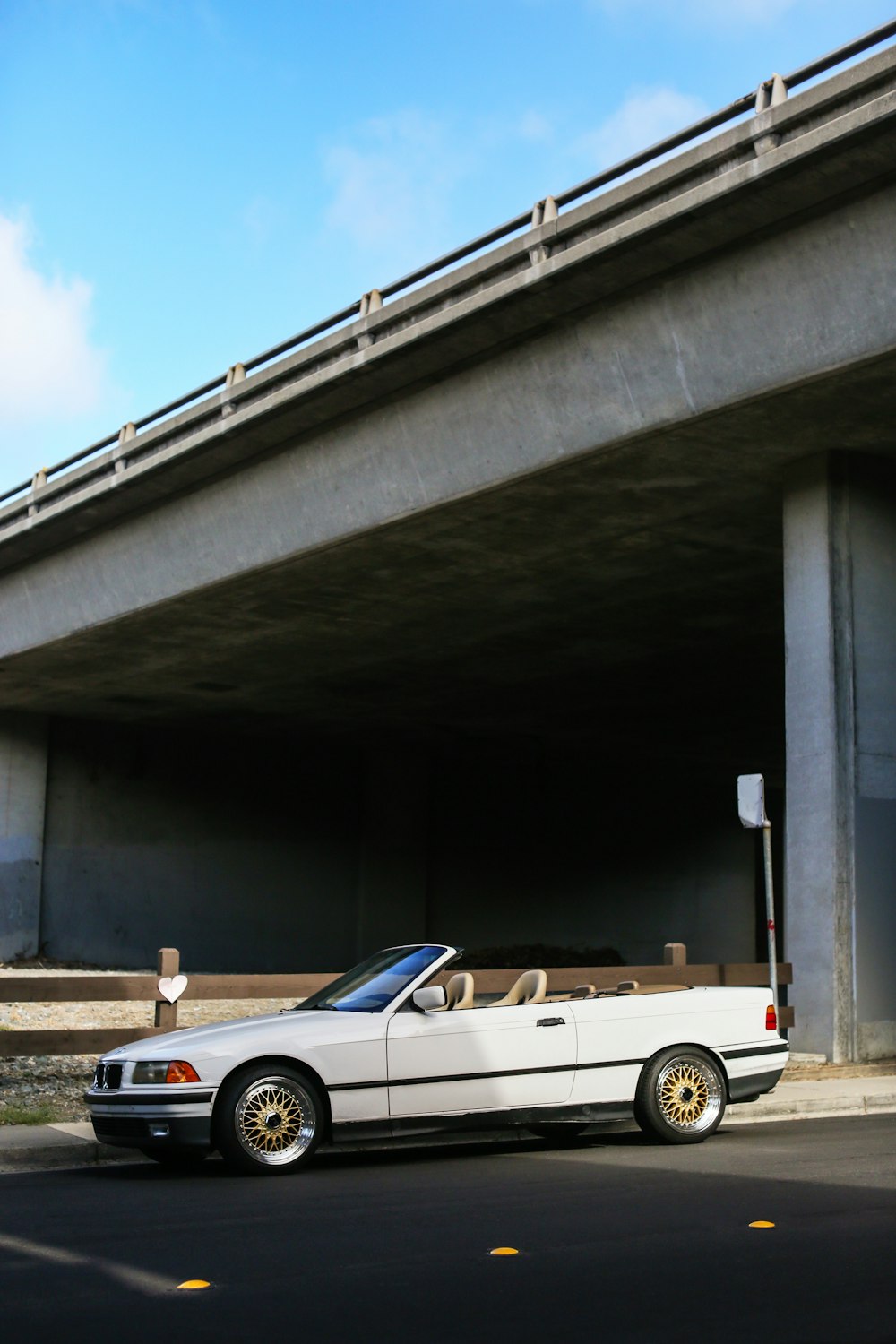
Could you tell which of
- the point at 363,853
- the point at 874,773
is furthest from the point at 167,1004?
the point at 363,853

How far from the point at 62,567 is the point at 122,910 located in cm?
1307

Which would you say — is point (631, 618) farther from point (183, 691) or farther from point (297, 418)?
point (183, 691)

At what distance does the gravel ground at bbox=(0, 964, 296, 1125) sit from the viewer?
12516 millimetres

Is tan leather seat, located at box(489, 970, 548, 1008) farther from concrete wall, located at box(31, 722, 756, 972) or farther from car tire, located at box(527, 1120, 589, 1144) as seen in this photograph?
concrete wall, located at box(31, 722, 756, 972)

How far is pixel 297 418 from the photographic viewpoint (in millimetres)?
19500

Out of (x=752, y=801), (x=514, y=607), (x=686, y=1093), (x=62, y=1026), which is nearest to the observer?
(x=686, y=1093)

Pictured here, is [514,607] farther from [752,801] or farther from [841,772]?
[752,801]

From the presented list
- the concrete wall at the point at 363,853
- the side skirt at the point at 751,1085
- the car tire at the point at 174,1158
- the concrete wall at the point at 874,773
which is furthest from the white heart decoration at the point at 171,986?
the concrete wall at the point at 363,853

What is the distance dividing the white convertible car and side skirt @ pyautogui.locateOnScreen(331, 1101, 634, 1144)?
10mm

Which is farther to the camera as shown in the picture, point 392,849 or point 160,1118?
point 392,849

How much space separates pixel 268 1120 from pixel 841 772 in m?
8.52

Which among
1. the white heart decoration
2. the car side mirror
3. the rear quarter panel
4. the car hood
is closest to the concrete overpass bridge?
the rear quarter panel

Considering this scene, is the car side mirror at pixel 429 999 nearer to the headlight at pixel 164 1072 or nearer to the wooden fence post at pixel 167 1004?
the headlight at pixel 164 1072

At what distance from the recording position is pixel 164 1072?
8.61 meters
